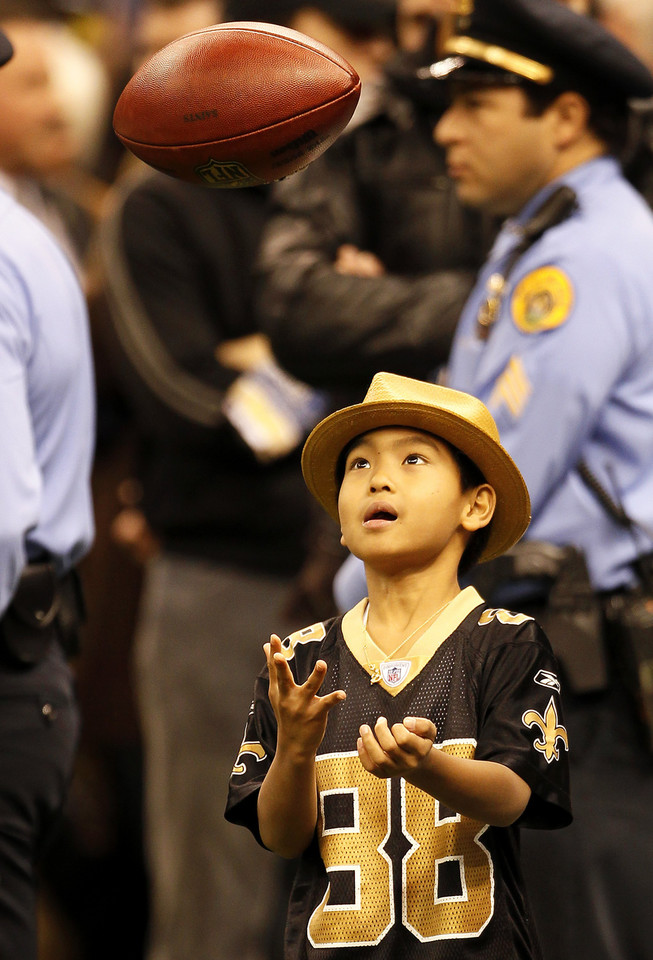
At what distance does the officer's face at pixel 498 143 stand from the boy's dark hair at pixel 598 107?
2cm

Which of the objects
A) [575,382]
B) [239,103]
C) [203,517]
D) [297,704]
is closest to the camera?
[297,704]

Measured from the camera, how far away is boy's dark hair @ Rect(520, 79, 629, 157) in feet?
9.12

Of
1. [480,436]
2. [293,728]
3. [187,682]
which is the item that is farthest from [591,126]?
[187,682]

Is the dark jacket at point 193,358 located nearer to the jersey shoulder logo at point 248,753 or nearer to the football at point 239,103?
the football at point 239,103

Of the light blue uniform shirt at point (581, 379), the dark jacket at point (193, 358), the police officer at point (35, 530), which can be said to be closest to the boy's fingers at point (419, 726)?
the light blue uniform shirt at point (581, 379)

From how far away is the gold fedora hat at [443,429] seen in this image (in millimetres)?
1800

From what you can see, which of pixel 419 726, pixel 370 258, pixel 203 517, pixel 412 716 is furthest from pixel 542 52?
pixel 203 517

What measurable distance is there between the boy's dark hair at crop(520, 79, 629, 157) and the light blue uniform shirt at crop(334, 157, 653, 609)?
19cm

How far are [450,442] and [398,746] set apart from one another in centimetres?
46

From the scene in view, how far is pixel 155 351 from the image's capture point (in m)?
4.25

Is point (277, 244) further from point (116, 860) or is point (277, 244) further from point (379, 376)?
point (116, 860)

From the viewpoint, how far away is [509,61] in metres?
2.76

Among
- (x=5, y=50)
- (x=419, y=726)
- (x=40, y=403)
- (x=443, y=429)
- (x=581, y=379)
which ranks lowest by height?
(x=40, y=403)

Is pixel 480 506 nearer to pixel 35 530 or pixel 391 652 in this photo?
pixel 391 652
